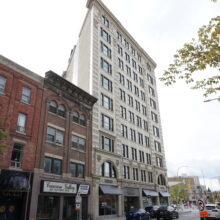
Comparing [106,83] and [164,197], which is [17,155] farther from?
[164,197]

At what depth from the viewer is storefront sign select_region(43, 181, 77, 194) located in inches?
858

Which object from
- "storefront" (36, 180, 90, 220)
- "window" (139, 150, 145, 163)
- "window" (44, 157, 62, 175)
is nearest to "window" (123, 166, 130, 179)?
"window" (139, 150, 145, 163)

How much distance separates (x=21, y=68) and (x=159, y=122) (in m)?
36.1

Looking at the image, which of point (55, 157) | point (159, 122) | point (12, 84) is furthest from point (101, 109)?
point (159, 122)

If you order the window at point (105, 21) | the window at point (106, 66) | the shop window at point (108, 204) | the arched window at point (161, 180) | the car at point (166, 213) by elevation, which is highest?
the window at point (105, 21)

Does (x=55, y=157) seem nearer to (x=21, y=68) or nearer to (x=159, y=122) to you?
(x=21, y=68)

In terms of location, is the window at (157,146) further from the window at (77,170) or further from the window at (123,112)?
the window at (77,170)

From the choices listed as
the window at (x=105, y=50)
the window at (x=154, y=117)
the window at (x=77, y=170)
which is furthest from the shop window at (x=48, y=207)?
the window at (x=154, y=117)

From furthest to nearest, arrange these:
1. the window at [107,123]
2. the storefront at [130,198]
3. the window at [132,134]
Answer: the window at [132,134]
the window at [107,123]
the storefront at [130,198]

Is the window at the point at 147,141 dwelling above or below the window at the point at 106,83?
below

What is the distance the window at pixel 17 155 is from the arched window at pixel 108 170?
42.2 ft

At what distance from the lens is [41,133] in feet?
77.2

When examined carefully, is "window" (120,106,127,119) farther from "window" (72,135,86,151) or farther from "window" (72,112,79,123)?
"window" (72,135,86,151)

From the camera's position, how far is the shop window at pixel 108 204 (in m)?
28.3
